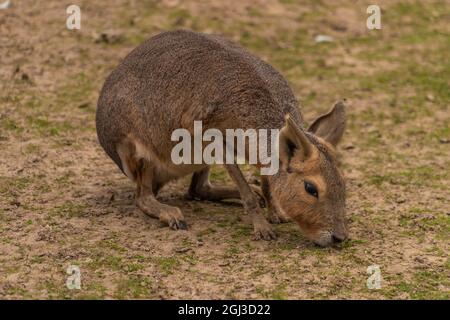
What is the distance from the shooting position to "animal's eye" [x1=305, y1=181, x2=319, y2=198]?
547 centimetres

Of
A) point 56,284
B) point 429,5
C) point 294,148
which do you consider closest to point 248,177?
point 294,148

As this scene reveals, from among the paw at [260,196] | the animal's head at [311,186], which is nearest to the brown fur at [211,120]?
the animal's head at [311,186]

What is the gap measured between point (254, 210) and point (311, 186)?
640 millimetres

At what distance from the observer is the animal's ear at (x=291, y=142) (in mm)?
5391

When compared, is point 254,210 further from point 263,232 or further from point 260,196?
point 260,196

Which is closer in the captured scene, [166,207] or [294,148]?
[294,148]

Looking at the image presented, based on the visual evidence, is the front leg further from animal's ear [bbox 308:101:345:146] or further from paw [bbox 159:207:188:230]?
animal's ear [bbox 308:101:345:146]

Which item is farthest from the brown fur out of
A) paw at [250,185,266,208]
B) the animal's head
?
paw at [250,185,266,208]

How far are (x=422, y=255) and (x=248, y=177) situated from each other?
205 cm

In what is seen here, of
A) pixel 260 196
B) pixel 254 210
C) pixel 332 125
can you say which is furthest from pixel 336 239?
pixel 260 196

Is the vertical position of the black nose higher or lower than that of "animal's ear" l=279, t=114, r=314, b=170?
lower

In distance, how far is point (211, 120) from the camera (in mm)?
5965

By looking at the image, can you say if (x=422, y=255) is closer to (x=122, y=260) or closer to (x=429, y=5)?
(x=122, y=260)

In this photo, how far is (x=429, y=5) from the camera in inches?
439
